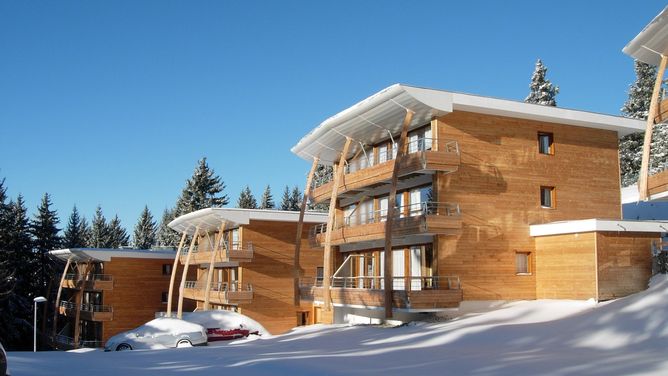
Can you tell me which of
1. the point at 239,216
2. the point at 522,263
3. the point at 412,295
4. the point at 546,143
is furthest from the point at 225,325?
the point at 546,143

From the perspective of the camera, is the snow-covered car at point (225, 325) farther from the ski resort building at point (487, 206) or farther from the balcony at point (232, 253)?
the ski resort building at point (487, 206)

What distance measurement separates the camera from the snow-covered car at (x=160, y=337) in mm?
28391

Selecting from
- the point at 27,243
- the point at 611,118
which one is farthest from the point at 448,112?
the point at 27,243

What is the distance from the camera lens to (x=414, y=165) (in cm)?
2669

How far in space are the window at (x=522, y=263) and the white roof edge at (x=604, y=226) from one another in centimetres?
166

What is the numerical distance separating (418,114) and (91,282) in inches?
1420

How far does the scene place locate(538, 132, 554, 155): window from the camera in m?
29.9

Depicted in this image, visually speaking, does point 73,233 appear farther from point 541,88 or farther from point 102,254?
point 541,88

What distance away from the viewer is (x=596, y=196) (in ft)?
101

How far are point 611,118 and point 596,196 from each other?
3.63m

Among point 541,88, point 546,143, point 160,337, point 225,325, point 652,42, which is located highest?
point 541,88

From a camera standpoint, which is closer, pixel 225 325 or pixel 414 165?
pixel 414 165

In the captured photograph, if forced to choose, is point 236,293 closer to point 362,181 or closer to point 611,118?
point 362,181

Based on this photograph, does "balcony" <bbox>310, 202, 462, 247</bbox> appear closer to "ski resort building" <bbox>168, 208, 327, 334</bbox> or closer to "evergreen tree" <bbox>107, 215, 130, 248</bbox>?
"ski resort building" <bbox>168, 208, 327, 334</bbox>
